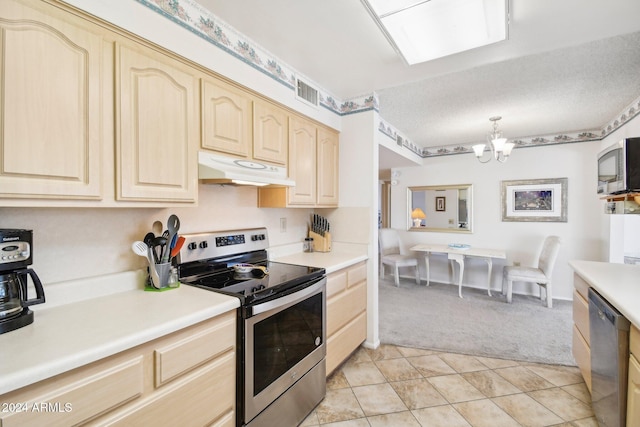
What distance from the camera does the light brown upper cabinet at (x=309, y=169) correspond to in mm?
2143

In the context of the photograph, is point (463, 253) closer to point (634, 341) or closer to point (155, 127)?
point (634, 341)

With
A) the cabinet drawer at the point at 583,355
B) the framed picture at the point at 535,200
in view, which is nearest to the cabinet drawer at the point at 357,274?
the cabinet drawer at the point at 583,355

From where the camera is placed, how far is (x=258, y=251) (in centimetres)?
216

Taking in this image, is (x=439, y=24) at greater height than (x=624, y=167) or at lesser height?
greater

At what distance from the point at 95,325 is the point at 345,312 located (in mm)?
1626

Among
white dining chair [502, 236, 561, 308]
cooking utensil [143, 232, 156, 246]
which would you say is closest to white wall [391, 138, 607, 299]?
white dining chair [502, 236, 561, 308]

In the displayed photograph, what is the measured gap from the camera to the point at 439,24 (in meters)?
1.56

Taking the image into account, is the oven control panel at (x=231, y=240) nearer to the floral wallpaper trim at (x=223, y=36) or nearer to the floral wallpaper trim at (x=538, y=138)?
the floral wallpaper trim at (x=223, y=36)

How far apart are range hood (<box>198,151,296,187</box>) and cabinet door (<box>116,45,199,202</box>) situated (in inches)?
2.1

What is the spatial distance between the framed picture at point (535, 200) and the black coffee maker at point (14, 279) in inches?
202

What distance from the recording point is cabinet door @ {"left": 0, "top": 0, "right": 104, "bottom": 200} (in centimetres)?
92

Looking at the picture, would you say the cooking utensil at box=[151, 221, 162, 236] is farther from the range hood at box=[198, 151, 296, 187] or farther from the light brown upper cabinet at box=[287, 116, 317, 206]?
the light brown upper cabinet at box=[287, 116, 317, 206]

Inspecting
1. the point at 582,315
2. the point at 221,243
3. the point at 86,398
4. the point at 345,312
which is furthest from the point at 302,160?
the point at 582,315

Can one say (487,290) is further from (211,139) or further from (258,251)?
(211,139)
